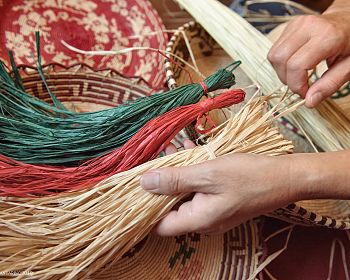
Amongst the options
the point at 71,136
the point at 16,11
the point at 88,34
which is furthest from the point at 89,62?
the point at 71,136

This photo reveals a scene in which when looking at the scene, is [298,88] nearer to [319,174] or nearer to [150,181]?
[319,174]

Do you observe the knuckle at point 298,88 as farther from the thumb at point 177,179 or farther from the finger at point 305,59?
the thumb at point 177,179

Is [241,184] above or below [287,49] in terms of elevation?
below

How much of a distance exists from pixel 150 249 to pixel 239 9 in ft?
2.94

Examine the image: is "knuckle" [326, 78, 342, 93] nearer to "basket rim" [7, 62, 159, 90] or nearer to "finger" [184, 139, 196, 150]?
"finger" [184, 139, 196, 150]

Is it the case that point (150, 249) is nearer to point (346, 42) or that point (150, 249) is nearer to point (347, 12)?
point (346, 42)

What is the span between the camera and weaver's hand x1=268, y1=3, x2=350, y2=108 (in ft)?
3.16

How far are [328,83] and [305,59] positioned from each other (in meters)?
0.08

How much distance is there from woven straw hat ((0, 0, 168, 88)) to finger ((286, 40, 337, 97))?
0.43 metres

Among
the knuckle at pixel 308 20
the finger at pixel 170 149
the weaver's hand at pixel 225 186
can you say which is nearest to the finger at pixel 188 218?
the weaver's hand at pixel 225 186

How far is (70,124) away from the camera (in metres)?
0.93

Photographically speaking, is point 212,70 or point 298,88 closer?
point 298,88

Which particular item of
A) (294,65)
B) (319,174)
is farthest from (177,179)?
(294,65)

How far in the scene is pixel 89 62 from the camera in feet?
4.38
